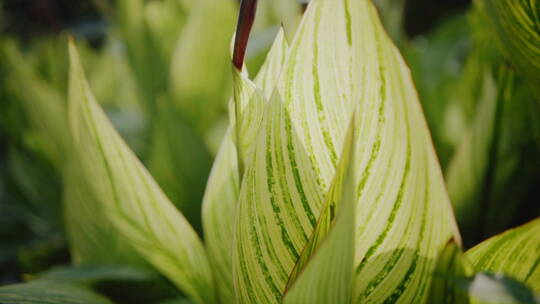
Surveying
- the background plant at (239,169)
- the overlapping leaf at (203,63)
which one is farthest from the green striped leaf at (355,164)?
the overlapping leaf at (203,63)

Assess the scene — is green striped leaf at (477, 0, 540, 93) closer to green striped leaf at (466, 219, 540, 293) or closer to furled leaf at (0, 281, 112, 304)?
green striped leaf at (466, 219, 540, 293)

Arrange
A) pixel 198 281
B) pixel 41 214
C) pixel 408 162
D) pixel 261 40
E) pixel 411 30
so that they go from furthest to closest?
1. pixel 411 30
2. pixel 41 214
3. pixel 261 40
4. pixel 198 281
5. pixel 408 162

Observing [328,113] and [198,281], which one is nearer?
[328,113]

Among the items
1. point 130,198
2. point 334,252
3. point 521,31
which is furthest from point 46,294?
point 521,31

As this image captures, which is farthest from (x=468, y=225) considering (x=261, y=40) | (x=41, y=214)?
(x=41, y=214)

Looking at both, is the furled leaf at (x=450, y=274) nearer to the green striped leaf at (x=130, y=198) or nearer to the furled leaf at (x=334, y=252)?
the furled leaf at (x=334, y=252)

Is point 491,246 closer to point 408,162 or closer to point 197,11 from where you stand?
point 408,162

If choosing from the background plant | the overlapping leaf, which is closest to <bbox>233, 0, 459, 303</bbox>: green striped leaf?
the background plant
